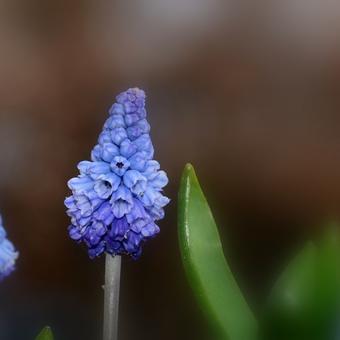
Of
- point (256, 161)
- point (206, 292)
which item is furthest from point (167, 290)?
point (206, 292)

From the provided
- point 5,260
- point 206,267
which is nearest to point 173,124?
point 206,267

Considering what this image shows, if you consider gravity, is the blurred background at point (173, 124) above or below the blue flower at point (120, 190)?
above

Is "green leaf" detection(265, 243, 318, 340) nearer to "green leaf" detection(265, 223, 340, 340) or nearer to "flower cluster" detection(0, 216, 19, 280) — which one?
"green leaf" detection(265, 223, 340, 340)

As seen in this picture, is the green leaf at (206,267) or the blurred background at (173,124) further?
the blurred background at (173,124)

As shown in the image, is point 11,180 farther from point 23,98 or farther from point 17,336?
point 17,336

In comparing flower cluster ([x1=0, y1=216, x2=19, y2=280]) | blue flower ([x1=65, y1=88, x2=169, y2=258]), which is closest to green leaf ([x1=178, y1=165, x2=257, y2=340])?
blue flower ([x1=65, y1=88, x2=169, y2=258])

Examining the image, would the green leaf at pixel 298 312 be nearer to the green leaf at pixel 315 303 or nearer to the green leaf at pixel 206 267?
the green leaf at pixel 315 303

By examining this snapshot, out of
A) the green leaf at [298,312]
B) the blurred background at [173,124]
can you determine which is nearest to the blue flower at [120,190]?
the green leaf at [298,312]
